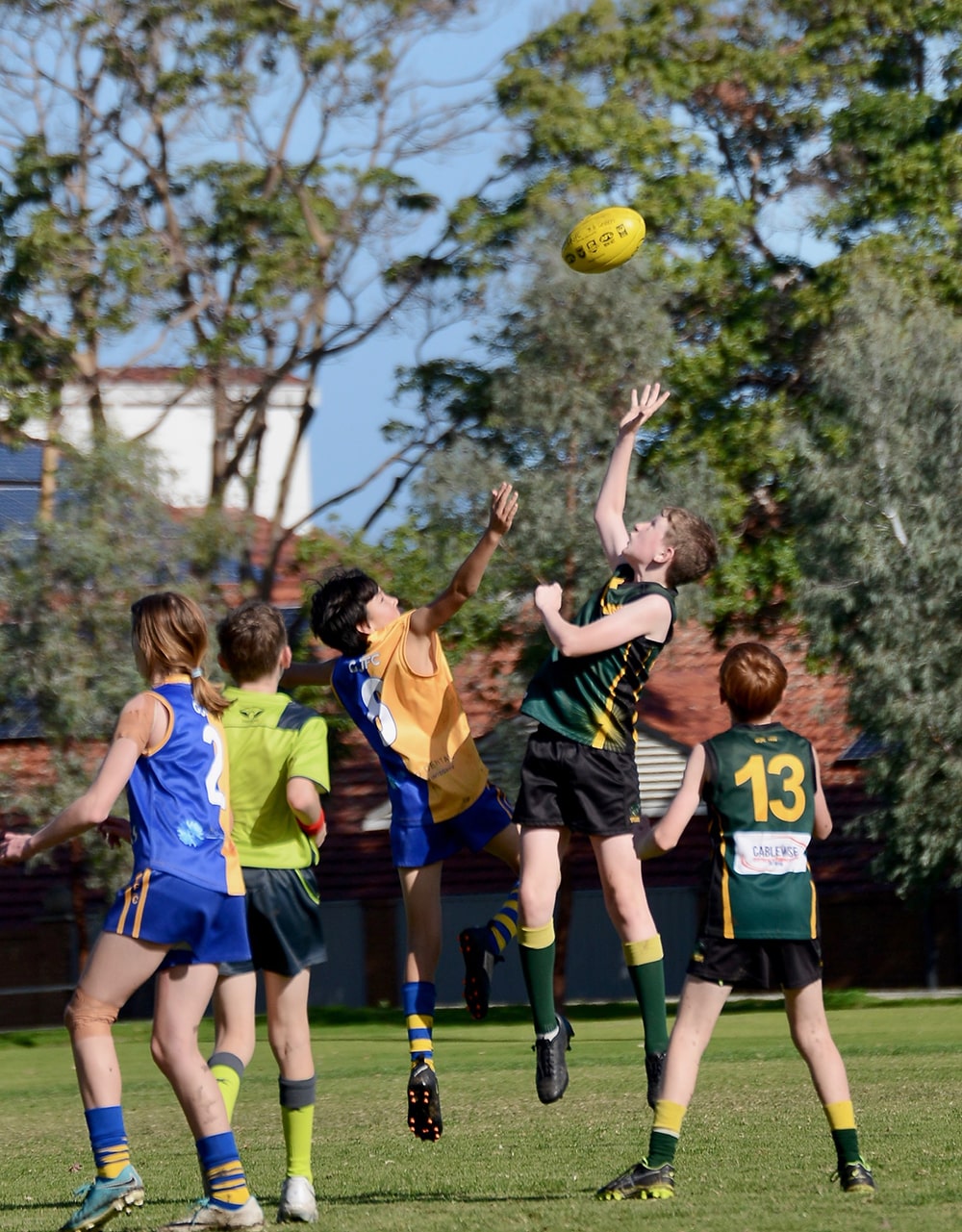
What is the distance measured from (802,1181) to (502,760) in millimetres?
19895

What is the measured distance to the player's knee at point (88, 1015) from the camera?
18.7 ft

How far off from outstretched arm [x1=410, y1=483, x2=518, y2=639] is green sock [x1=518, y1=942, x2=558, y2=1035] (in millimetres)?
1331

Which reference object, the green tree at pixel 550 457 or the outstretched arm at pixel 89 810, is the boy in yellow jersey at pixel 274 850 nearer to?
the outstretched arm at pixel 89 810

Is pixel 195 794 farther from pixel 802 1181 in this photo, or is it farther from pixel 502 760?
pixel 502 760

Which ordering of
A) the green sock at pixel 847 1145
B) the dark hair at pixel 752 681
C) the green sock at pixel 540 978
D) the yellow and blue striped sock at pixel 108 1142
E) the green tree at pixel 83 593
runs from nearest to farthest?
the yellow and blue striped sock at pixel 108 1142 < the green sock at pixel 847 1145 < the dark hair at pixel 752 681 < the green sock at pixel 540 978 < the green tree at pixel 83 593

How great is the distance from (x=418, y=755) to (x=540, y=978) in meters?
1.00

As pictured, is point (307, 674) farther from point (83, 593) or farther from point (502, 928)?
point (83, 593)

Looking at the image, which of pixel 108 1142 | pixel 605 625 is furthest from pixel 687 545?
pixel 108 1142

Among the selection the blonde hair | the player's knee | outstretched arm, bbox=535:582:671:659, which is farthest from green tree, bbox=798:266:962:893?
the player's knee

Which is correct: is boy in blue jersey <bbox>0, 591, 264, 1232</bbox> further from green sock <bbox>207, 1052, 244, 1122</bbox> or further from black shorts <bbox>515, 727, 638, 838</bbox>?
black shorts <bbox>515, 727, 638, 838</bbox>

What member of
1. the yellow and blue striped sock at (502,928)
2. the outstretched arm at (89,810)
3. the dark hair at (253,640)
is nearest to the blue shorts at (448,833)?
the yellow and blue striped sock at (502,928)

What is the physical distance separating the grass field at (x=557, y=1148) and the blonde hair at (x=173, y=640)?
68.9 inches

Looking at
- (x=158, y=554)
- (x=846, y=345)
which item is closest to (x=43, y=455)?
(x=158, y=554)

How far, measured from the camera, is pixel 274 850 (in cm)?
640
